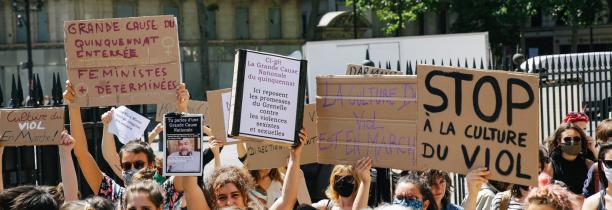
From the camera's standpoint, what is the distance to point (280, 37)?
4809 centimetres

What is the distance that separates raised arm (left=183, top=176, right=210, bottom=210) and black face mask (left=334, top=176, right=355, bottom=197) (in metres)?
0.88

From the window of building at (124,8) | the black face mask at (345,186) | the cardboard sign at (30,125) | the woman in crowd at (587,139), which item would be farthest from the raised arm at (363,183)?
the window of building at (124,8)

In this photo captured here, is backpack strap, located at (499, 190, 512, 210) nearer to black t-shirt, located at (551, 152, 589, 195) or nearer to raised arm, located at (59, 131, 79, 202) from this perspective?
black t-shirt, located at (551, 152, 589, 195)

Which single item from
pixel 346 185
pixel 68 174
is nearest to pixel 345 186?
pixel 346 185

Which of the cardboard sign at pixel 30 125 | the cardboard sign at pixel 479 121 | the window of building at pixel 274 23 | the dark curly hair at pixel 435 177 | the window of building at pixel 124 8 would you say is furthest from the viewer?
the window of building at pixel 274 23

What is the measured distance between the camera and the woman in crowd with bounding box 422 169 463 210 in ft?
21.7

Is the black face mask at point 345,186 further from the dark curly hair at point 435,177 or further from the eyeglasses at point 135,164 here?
the eyeglasses at point 135,164

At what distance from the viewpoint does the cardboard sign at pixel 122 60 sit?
291 inches


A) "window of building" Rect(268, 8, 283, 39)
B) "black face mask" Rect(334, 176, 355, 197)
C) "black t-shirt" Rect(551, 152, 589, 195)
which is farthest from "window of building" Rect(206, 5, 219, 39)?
"black face mask" Rect(334, 176, 355, 197)

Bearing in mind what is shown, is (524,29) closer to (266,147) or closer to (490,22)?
(490,22)

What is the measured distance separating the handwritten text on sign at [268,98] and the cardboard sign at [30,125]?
6.60 feet

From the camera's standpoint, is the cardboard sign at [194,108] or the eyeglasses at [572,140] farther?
the cardboard sign at [194,108]

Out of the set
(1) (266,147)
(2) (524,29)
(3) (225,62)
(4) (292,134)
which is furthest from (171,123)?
(2) (524,29)

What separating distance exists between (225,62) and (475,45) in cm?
2912
